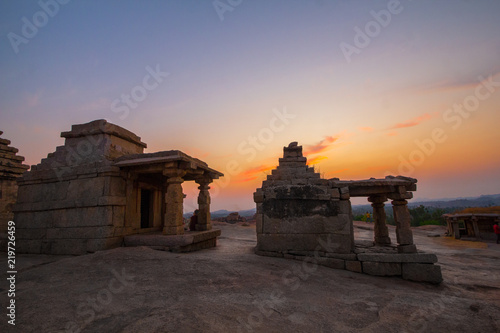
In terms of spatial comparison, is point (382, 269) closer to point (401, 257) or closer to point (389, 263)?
point (389, 263)

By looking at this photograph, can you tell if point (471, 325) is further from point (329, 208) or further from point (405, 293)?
point (329, 208)

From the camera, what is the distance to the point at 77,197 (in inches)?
319

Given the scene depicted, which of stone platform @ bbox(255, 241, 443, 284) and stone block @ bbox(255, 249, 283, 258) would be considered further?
stone block @ bbox(255, 249, 283, 258)

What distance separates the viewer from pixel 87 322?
329cm

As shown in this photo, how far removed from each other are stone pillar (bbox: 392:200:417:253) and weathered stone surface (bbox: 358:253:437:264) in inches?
9.3

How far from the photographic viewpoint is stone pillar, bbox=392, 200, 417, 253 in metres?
6.87

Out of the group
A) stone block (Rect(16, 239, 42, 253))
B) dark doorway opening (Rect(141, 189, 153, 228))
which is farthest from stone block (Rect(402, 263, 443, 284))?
stone block (Rect(16, 239, 42, 253))

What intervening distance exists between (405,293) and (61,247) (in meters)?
9.66

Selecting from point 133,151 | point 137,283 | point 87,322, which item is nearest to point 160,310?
point 87,322

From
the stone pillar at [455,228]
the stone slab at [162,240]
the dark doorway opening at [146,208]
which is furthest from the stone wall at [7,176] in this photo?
the stone pillar at [455,228]

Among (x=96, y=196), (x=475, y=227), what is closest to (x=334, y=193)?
(x=96, y=196)

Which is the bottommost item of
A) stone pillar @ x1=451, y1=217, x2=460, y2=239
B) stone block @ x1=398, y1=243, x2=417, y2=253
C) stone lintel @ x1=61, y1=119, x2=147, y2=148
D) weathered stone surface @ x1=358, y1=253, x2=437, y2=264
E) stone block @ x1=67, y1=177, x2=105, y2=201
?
stone pillar @ x1=451, y1=217, x2=460, y2=239

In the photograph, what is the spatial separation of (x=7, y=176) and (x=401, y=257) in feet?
59.0

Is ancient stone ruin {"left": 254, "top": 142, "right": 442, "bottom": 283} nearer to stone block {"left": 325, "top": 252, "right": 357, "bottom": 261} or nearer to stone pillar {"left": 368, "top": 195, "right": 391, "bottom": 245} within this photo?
stone block {"left": 325, "top": 252, "right": 357, "bottom": 261}
